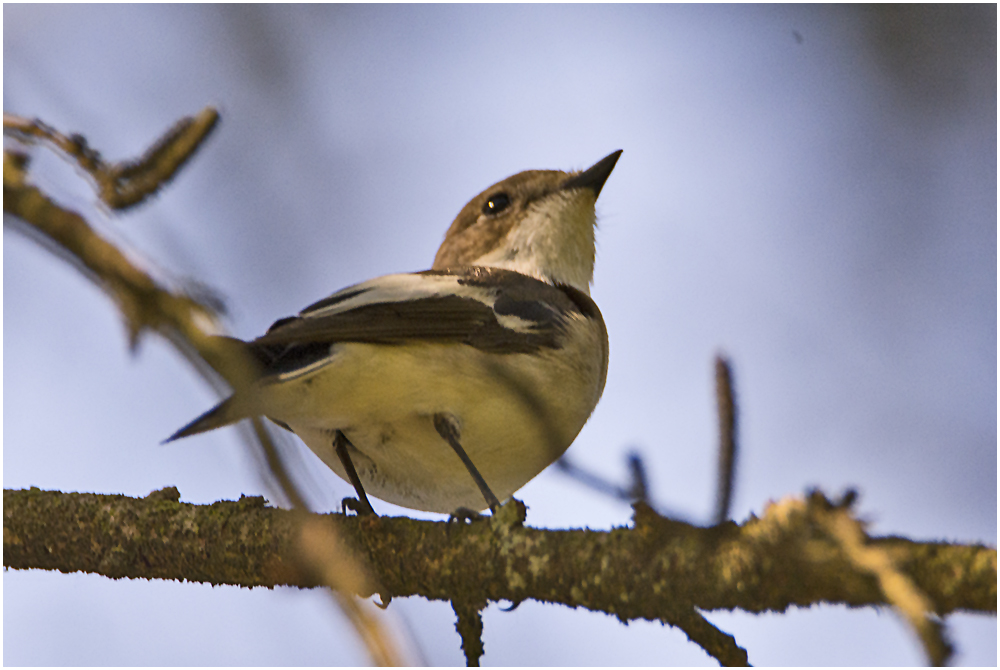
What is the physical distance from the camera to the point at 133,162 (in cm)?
207

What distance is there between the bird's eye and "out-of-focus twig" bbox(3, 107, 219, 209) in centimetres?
301

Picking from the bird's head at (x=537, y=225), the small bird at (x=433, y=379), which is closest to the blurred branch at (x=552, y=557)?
the small bird at (x=433, y=379)

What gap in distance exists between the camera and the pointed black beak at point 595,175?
16.8ft

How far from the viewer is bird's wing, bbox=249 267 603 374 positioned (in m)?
3.39

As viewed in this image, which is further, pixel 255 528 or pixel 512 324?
pixel 512 324

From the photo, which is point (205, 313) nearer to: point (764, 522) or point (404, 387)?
point (764, 522)

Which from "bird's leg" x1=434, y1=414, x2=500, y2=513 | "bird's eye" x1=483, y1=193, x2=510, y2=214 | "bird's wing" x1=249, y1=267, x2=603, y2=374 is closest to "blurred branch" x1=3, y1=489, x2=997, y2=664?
"bird's leg" x1=434, y1=414, x2=500, y2=513

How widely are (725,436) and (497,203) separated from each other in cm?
362

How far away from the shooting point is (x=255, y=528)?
320cm

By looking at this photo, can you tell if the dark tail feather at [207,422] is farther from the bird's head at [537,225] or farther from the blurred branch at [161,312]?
the bird's head at [537,225]

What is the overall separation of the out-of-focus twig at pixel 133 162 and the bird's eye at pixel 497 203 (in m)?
3.01

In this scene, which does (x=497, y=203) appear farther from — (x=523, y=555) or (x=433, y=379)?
(x=523, y=555)

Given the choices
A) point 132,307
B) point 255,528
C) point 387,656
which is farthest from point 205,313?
point 255,528

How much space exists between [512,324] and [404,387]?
23.1 inches
